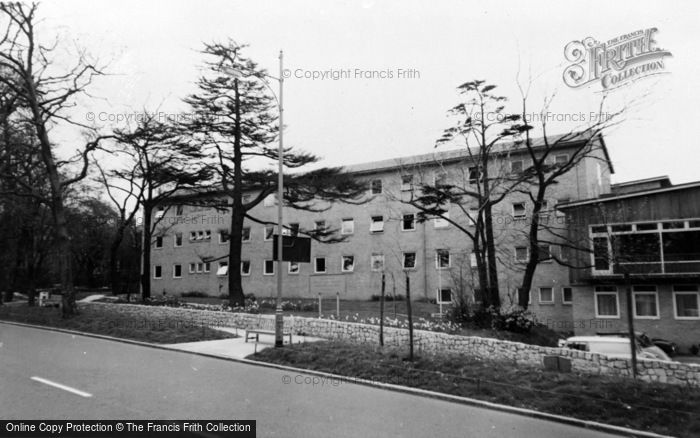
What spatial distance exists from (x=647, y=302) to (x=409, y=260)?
16242 mm

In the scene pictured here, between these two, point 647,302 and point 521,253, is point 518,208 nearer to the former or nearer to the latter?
point 521,253

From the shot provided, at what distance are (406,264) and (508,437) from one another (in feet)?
106

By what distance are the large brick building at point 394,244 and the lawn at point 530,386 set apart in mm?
16402

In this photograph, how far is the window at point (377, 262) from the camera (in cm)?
3964

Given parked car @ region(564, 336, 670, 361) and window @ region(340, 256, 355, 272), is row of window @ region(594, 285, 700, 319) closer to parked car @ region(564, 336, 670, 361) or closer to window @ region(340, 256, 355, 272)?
parked car @ region(564, 336, 670, 361)

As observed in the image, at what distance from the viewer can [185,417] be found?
24.8ft

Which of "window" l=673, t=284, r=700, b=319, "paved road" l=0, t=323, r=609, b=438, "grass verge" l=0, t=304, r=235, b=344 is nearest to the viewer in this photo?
"paved road" l=0, t=323, r=609, b=438

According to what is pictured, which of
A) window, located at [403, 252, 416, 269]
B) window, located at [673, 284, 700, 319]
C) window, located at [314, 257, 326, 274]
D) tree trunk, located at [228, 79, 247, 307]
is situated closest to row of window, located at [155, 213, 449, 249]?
window, located at [403, 252, 416, 269]

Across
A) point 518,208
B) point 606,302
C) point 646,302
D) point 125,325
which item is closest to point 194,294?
point 125,325

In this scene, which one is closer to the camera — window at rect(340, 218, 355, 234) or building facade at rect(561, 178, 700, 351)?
building facade at rect(561, 178, 700, 351)

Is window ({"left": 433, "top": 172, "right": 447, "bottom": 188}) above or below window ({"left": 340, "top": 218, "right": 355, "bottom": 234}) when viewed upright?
above

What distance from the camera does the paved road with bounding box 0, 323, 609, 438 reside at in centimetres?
751

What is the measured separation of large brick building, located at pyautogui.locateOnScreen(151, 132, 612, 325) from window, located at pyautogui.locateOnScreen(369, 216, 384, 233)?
8 cm

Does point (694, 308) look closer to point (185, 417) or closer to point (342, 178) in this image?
point (342, 178)
